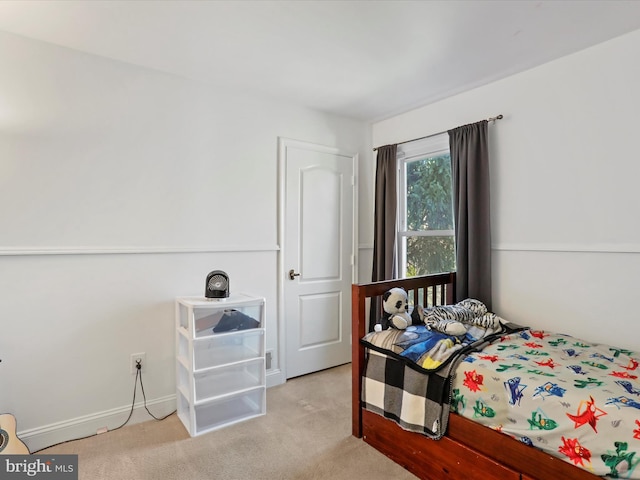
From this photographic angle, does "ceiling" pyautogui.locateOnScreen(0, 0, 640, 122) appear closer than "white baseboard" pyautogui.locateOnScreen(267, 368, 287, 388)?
Yes

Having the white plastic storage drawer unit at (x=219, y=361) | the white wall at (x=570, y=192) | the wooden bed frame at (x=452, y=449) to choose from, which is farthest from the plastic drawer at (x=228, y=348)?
the white wall at (x=570, y=192)

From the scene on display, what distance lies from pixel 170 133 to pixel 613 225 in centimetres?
276

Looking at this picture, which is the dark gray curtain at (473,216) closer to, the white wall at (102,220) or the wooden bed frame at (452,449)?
the wooden bed frame at (452,449)

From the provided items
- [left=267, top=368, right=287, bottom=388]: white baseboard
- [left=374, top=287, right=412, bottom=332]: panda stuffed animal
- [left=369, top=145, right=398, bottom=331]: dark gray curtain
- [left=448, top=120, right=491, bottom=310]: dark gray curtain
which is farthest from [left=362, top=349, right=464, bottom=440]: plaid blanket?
[left=369, top=145, right=398, bottom=331]: dark gray curtain

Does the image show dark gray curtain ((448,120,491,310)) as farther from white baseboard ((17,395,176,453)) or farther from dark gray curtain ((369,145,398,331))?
white baseboard ((17,395,176,453))

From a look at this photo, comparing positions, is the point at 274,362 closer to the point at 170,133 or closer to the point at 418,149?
the point at 170,133

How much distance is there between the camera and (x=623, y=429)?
1235 mm

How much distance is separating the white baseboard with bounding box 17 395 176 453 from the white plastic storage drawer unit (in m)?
0.13

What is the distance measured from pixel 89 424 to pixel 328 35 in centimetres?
264

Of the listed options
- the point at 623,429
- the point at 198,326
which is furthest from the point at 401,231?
the point at 623,429

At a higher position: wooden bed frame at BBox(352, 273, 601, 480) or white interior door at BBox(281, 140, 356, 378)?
white interior door at BBox(281, 140, 356, 378)

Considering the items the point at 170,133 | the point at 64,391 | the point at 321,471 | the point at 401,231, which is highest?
the point at 170,133

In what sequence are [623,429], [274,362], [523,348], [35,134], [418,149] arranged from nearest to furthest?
[623,429] → [523,348] → [35,134] → [274,362] → [418,149]

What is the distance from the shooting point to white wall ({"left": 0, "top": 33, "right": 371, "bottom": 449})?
6.58 ft
